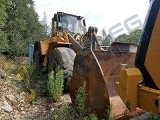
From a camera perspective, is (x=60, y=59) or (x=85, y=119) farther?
(x=60, y=59)

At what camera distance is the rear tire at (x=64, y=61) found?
7.25 meters

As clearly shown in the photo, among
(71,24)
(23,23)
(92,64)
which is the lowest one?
(92,64)

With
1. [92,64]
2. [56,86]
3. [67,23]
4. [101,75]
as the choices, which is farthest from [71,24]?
[101,75]

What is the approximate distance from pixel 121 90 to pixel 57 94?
3012 mm

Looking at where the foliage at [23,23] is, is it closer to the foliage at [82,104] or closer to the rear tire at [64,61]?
the rear tire at [64,61]

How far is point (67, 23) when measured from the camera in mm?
10516

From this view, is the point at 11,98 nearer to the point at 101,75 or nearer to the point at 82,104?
the point at 82,104

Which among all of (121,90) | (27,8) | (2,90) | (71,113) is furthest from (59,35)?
(27,8)

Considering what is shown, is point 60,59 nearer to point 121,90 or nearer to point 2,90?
point 2,90

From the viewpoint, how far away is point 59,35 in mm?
9547

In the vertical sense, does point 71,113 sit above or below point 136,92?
below

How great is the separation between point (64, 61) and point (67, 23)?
324cm

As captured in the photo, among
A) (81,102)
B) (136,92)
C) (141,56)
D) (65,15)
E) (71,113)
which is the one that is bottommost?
(71,113)

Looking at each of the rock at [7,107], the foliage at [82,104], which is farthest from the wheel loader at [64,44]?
the rock at [7,107]
